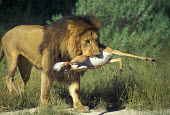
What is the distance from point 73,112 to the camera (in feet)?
18.9

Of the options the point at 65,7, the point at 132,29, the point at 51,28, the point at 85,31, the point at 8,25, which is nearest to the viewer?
the point at 85,31

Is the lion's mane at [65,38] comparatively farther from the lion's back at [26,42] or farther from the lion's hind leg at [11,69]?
the lion's hind leg at [11,69]

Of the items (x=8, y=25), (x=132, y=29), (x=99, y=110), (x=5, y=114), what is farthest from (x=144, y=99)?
(x=8, y=25)

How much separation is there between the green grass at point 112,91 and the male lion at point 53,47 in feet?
0.99

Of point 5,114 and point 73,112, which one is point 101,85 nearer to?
point 73,112

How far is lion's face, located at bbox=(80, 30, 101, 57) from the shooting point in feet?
17.8

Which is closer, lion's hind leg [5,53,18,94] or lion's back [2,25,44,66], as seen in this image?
lion's back [2,25,44,66]

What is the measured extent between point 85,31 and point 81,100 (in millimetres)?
1301

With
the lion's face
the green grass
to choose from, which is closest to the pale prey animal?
the lion's face

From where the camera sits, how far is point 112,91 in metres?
6.61

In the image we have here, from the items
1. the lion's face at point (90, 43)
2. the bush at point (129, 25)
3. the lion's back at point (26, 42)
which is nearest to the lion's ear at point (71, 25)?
the lion's face at point (90, 43)

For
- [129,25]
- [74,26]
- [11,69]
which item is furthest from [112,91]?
[129,25]

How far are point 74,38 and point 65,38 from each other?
0.16 meters

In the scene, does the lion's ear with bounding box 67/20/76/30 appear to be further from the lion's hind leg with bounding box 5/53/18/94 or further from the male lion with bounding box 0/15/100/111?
the lion's hind leg with bounding box 5/53/18/94
